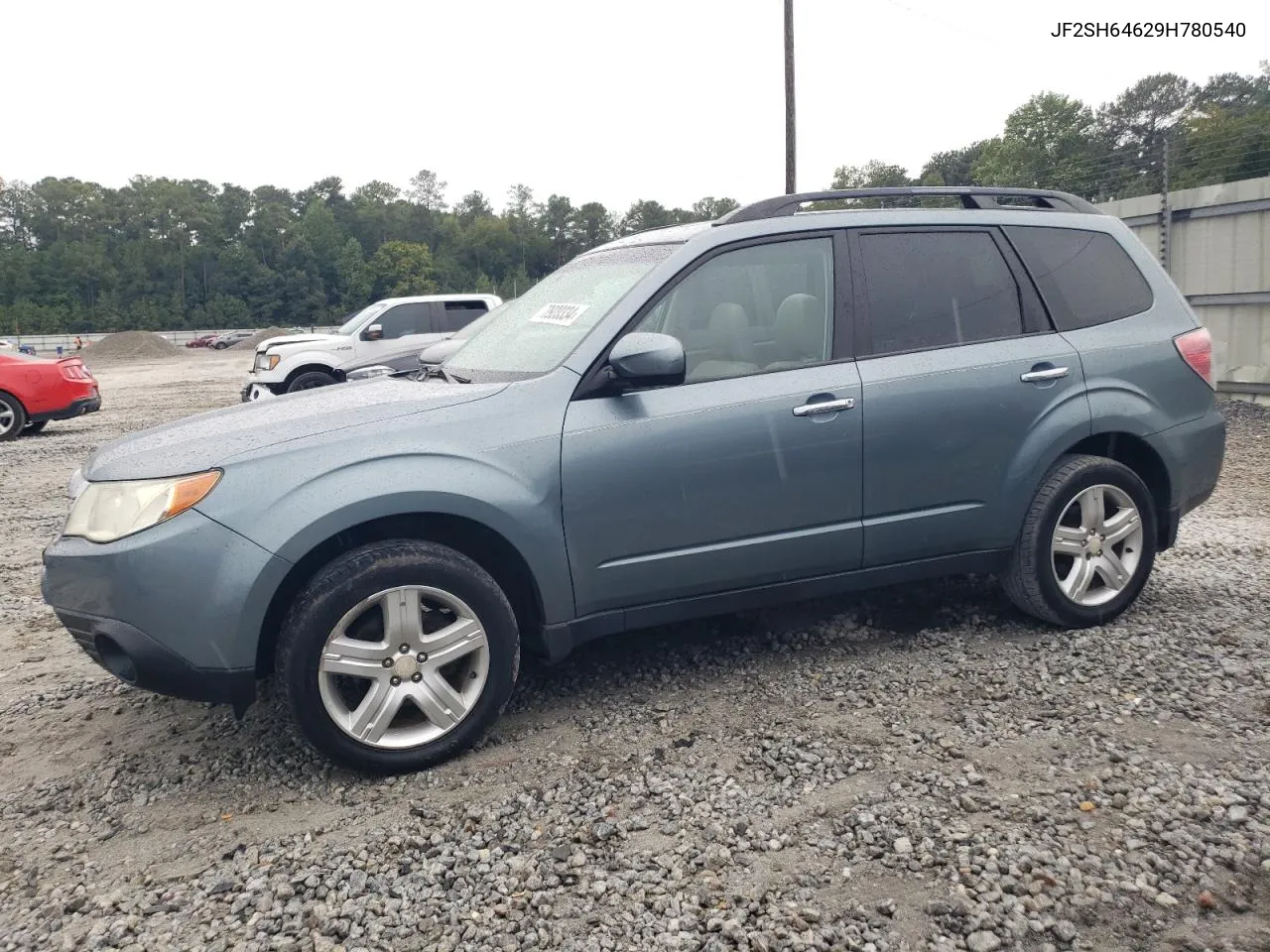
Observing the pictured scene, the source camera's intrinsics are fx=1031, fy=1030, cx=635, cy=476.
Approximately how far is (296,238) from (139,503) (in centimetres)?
11662

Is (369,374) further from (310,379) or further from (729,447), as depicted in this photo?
(310,379)

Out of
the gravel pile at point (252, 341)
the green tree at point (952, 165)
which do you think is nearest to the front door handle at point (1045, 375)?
the gravel pile at point (252, 341)

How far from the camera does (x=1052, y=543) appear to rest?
169 inches

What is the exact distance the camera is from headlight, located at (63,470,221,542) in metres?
3.15

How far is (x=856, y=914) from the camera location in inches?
98.8

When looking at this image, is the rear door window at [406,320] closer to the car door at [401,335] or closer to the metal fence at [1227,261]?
the car door at [401,335]

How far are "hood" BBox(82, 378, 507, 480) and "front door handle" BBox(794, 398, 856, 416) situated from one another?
1101mm

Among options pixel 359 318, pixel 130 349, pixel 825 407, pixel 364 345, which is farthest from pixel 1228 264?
pixel 130 349

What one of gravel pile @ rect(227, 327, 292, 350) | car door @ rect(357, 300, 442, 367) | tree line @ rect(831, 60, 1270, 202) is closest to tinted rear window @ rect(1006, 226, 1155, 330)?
car door @ rect(357, 300, 442, 367)

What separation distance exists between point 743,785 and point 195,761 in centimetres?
188

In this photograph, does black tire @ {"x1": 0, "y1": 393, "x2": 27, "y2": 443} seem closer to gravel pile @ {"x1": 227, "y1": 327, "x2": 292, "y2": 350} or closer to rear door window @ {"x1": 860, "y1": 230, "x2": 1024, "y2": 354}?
rear door window @ {"x1": 860, "y1": 230, "x2": 1024, "y2": 354}

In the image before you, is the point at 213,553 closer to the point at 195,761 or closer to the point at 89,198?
the point at 195,761

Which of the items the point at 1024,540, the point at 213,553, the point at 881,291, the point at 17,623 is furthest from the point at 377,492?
the point at 17,623

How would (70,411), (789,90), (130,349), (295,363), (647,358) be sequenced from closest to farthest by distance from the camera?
(647,358)
(70,411)
(295,363)
(789,90)
(130,349)
